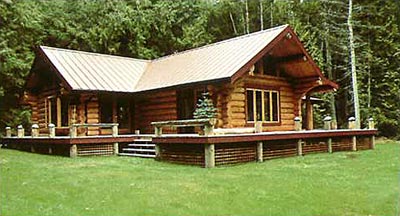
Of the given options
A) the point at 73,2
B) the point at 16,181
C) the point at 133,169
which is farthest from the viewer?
the point at 73,2

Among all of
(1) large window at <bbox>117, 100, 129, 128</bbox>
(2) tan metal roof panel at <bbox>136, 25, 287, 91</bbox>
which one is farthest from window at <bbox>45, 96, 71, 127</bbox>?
(2) tan metal roof panel at <bbox>136, 25, 287, 91</bbox>

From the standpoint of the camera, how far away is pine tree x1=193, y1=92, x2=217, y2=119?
56.2 ft

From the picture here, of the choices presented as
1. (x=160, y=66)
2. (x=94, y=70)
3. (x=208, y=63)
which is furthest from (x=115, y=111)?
(x=208, y=63)

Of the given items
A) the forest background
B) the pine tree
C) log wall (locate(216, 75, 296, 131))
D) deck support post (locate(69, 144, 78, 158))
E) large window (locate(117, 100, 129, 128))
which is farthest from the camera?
the forest background

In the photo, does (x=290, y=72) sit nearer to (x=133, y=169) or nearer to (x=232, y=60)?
(x=232, y=60)

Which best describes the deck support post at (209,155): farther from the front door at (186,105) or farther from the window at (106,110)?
the window at (106,110)

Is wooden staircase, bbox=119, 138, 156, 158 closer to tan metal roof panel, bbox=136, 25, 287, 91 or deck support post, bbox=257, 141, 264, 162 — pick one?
tan metal roof panel, bbox=136, 25, 287, 91

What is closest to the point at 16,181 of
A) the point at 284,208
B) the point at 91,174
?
the point at 91,174

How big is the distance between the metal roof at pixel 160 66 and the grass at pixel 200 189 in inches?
198

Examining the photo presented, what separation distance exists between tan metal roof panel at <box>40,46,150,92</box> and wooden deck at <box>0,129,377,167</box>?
2665 millimetres

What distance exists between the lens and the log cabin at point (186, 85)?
58.2 ft

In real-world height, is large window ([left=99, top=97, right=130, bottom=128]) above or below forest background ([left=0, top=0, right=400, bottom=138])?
below

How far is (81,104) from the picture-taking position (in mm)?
20094

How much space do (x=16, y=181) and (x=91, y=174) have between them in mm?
1916
